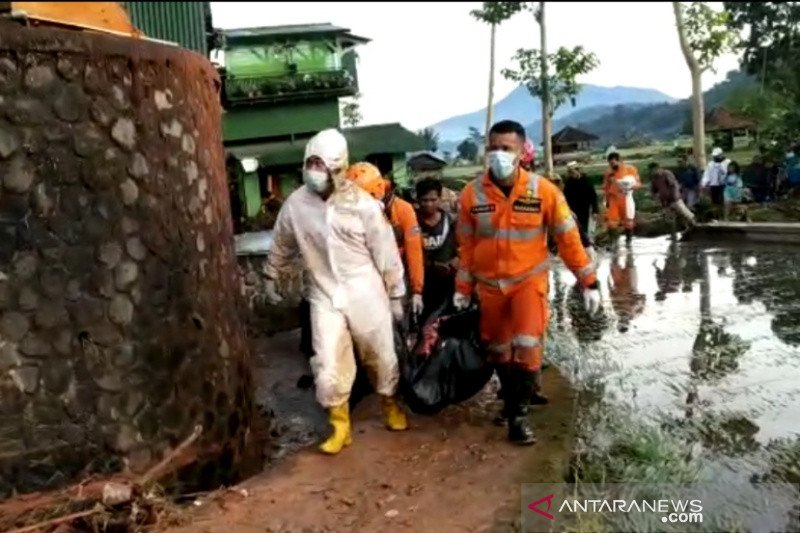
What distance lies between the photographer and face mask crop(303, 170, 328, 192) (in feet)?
16.0

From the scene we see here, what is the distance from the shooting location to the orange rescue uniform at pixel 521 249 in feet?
15.4

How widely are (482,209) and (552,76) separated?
26265mm

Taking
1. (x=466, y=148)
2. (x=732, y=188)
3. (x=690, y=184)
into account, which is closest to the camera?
(x=732, y=188)

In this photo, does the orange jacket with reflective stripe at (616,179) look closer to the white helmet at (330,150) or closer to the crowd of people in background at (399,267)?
the crowd of people in background at (399,267)

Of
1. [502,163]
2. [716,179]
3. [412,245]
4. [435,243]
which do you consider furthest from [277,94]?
[502,163]

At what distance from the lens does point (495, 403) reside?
5.59 meters

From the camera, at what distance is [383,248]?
5.04 meters

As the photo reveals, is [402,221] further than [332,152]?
Yes

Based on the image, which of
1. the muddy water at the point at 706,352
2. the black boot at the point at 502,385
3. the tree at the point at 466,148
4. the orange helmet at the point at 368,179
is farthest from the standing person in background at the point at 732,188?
the tree at the point at 466,148

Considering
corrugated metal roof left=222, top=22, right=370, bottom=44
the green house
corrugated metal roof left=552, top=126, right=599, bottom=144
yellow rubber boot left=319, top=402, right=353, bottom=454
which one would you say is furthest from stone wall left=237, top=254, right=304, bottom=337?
corrugated metal roof left=552, top=126, right=599, bottom=144

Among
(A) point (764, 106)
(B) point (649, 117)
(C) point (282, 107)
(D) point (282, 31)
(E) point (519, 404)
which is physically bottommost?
(E) point (519, 404)

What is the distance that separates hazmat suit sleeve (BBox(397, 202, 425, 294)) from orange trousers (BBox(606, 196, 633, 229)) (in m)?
8.75

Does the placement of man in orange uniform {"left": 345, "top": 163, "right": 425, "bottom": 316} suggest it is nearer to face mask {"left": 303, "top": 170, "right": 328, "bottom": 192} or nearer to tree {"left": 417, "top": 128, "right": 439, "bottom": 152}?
face mask {"left": 303, "top": 170, "right": 328, "bottom": 192}

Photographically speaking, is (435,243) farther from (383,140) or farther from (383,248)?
(383,140)
